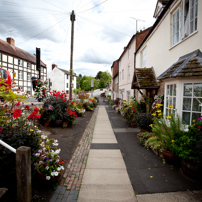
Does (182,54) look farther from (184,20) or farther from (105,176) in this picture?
(105,176)

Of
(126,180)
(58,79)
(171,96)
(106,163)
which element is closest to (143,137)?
(171,96)

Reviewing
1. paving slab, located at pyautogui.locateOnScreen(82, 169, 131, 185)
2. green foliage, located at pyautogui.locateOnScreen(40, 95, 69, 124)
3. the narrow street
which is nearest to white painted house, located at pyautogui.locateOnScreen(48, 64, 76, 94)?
green foliage, located at pyautogui.locateOnScreen(40, 95, 69, 124)

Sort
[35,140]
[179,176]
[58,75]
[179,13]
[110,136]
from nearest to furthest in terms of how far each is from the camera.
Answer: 1. [35,140]
2. [179,176]
3. [179,13]
4. [110,136]
5. [58,75]

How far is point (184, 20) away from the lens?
214 inches

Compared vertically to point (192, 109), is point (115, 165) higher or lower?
lower

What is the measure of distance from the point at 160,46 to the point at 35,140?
7.33 m

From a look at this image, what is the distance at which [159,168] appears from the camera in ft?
12.3

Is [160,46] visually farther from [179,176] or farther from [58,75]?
[58,75]

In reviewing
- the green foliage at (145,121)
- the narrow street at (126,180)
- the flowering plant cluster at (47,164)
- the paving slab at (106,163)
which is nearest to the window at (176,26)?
the green foliage at (145,121)

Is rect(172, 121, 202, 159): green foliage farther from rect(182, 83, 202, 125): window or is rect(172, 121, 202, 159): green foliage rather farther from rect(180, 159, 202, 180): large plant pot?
rect(182, 83, 202, 125): window

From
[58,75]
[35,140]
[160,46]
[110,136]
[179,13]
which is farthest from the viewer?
[58,75]

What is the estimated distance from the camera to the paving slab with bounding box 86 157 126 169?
387 centimetres

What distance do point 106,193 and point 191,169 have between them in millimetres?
1927

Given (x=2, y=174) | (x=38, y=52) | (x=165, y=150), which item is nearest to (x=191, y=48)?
(x=165, y=150)
